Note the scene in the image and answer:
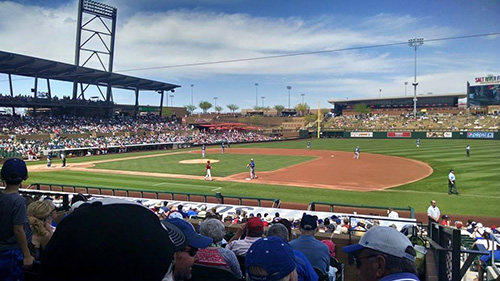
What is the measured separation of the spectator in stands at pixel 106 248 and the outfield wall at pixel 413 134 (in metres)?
77.0

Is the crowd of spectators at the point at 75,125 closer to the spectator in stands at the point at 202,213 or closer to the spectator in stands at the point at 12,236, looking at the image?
the spectator in stands at the point at 202,213

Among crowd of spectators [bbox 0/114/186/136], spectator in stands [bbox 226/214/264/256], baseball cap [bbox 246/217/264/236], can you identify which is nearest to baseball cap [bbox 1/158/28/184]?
spectator in stands [bbox 226/214/264/256]

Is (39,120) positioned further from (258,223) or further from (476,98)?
(476,98)

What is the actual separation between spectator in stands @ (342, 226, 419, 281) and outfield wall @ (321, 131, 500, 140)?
75.1 metres

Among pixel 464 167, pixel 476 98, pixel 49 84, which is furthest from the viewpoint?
pixel 476 98

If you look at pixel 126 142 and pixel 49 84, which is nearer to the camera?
pixel 126 142

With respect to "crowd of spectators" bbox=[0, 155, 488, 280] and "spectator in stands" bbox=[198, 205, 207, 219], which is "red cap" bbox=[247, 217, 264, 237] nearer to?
"crowd of spectators" bbox=[0, 155, 488, 280]

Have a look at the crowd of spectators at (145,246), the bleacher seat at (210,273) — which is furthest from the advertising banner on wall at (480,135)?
the bleacher seat at (210,273)

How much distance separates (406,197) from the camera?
20.2 m

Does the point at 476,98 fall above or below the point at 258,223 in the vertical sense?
above

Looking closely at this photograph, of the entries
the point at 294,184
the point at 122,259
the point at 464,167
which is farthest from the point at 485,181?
the point at 122,259

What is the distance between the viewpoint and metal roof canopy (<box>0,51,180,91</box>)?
47.3 metres

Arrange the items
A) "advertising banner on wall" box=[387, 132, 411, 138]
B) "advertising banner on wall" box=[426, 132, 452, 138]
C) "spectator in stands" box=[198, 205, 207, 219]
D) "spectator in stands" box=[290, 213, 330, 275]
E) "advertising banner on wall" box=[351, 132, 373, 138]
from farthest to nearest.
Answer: "advertising banner on wall" box=[351, 132, 373, 138]
"advertising banner on wall" box=[387, 132, 411, 138]
"advertising banner on wall" box=[426, 132, 452, 138]
"spectator in stands" box=[198, 205, 207, 219]
"spectator in stands" box=[290, 213, 330, 275]

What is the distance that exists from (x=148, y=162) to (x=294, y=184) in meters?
18.6
